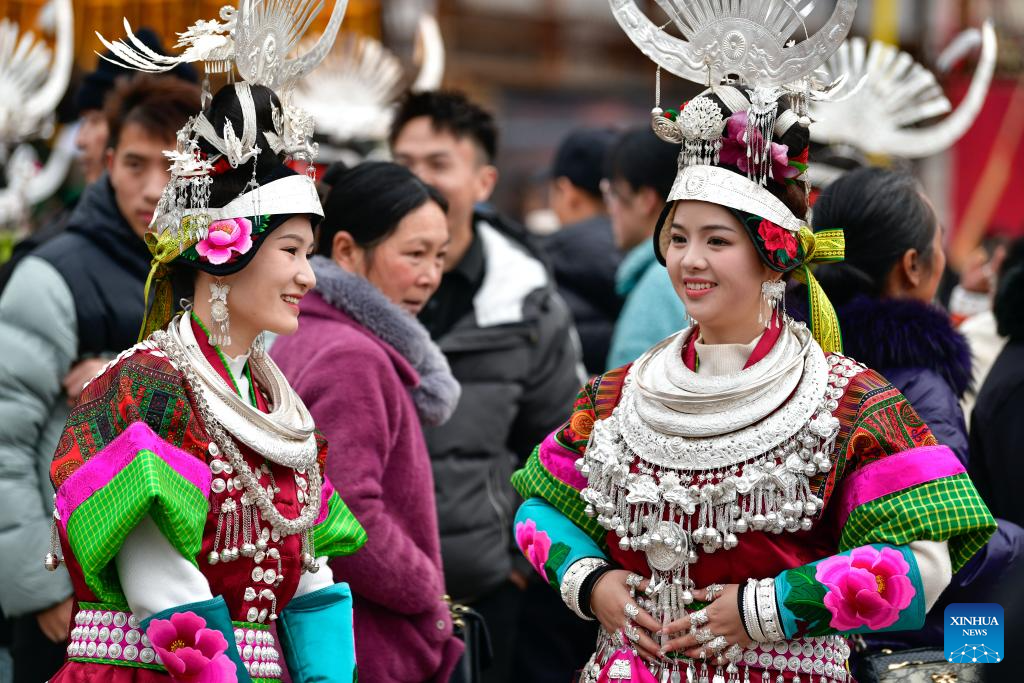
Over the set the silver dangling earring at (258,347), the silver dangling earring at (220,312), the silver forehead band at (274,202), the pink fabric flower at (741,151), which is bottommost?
the silver dangling earring at (258,347)

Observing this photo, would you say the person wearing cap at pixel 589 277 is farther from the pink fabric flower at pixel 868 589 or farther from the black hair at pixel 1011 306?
the pink fabric flower at pixel 868 589

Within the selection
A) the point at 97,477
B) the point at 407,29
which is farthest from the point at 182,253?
the point at 407,29

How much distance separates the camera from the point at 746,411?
7.89ft

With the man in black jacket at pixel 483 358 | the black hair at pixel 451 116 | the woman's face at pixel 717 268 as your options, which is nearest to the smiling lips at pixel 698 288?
the woman's face at pixel 717 268

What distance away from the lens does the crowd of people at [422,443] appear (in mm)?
2326

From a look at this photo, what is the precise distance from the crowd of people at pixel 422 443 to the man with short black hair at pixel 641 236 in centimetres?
79

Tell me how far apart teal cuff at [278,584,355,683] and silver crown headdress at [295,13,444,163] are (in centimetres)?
474

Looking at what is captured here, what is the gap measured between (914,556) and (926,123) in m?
9.29

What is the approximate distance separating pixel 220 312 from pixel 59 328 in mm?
1067

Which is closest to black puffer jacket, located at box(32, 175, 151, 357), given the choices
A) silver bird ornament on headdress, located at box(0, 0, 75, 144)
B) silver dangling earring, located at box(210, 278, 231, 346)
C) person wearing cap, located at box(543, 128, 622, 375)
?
silver dangling earring, located at box(210, 278, 231, 346)

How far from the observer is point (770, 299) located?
251 centimetres

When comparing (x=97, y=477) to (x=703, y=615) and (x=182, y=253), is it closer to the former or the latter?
(x=182, y=253)

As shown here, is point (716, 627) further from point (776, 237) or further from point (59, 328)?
point (59, 328)

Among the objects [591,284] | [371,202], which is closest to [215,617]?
[371,202]
